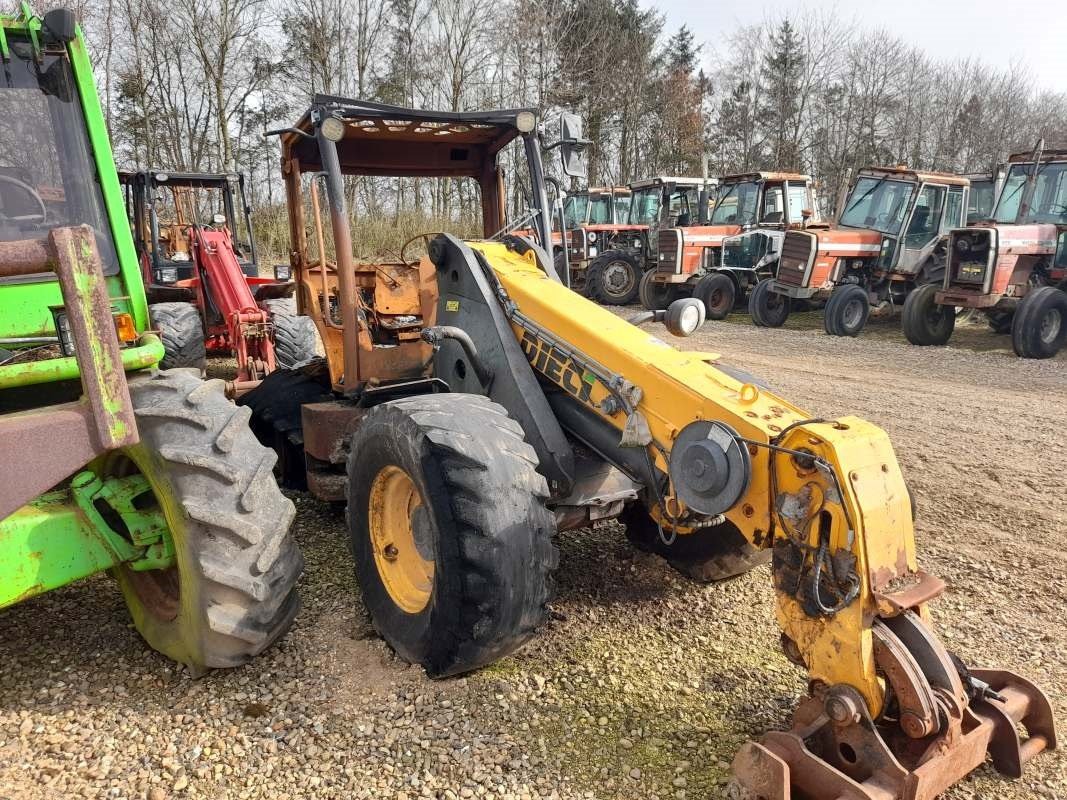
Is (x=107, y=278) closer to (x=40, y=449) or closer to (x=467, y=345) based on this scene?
(x=40, y=449)

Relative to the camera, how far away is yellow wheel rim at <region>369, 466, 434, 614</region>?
328 centimetres

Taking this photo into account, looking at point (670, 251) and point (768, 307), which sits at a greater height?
point (670, 251)

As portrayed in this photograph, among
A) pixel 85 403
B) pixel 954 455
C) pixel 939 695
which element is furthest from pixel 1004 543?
pixel 85 403

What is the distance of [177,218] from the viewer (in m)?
11.5

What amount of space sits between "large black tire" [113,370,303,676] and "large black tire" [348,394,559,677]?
522 millimetres

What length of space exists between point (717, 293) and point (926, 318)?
4.24 meters

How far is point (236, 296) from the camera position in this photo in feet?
25.7

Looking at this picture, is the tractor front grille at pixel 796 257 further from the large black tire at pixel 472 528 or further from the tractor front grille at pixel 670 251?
the large black tire at pixel 472 528

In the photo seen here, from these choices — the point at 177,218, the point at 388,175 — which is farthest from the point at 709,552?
the point at 177,218

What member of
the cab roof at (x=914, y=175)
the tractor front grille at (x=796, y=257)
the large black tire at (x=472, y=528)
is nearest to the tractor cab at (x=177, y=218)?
the large black tire at (x=472, y=528)

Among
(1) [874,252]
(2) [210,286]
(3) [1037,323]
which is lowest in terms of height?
(3) [1037,323]

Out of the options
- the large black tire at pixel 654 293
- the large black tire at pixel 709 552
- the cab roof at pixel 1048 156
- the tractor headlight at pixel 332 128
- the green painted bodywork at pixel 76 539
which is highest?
the tractor headlight at pixel 332 128

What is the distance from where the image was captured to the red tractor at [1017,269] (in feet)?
34.4

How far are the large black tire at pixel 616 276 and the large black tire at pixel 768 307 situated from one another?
3607 mm
